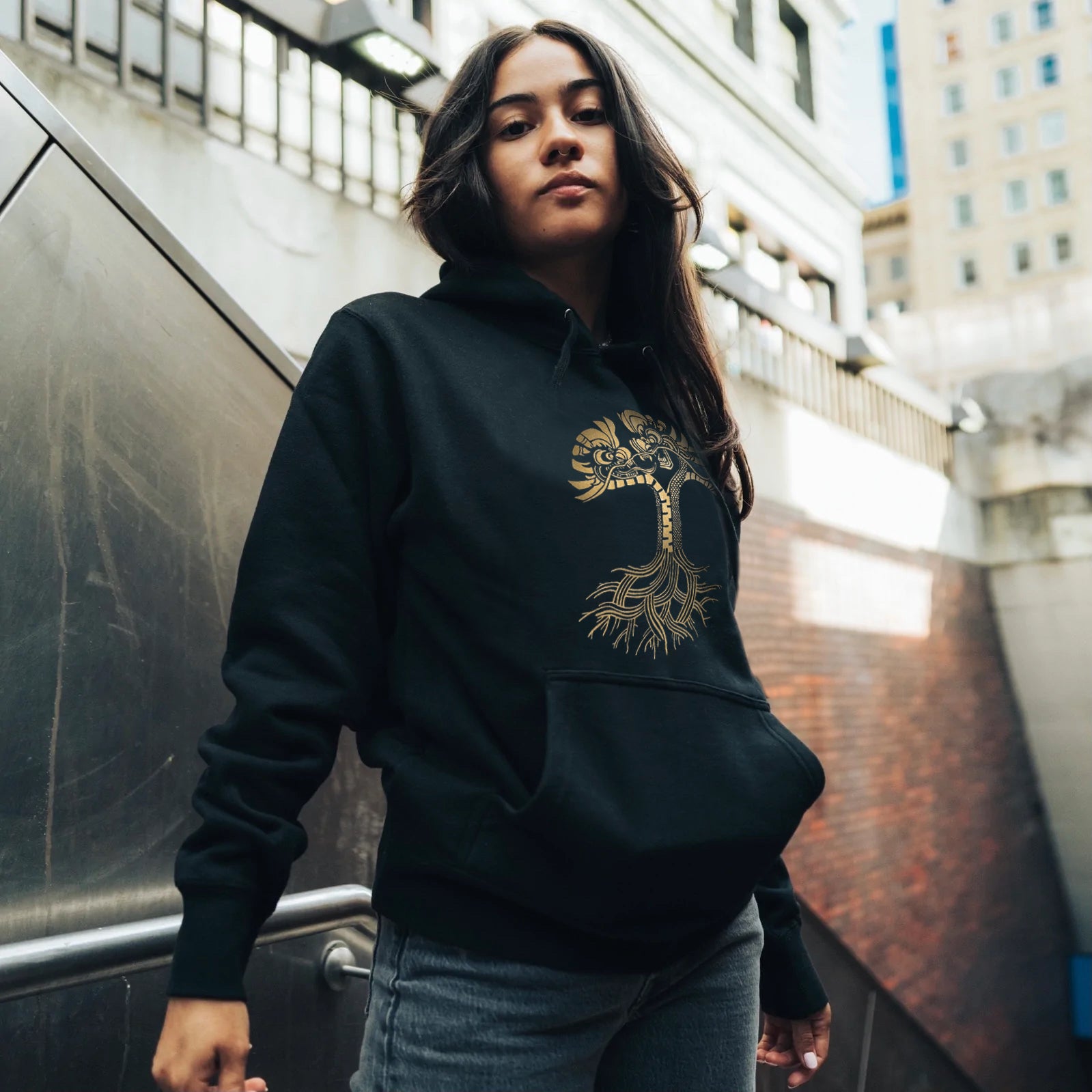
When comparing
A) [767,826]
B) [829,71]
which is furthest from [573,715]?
[829,71]

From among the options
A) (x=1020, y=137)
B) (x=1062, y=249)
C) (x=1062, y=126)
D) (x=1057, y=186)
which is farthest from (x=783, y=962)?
(x=1020, y=137)

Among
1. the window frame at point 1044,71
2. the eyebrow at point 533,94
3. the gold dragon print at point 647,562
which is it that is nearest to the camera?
the gold dragon print at point 647,562

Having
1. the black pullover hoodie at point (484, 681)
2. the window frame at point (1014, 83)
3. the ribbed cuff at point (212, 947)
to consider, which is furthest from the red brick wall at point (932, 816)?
the window frame at point (1014, 83)

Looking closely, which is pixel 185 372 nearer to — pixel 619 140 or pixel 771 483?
pixel 619 140

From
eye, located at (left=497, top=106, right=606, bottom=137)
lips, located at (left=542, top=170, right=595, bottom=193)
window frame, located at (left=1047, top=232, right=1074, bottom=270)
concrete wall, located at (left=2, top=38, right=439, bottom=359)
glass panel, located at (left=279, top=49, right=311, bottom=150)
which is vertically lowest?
lips, located at (left=542, top=170, right=595, bottom=193)

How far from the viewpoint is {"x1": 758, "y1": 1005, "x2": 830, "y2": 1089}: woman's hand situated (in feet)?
4.38

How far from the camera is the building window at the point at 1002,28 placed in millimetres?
33438

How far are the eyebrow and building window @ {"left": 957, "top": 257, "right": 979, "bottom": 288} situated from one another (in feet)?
118

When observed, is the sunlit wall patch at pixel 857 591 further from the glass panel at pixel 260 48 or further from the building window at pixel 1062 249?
the building window at pixel 1062 249

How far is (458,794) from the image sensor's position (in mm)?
987

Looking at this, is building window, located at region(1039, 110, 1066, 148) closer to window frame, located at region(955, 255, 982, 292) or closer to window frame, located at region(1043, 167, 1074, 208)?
window frame, located at region(1043, 167, 1074, 208)

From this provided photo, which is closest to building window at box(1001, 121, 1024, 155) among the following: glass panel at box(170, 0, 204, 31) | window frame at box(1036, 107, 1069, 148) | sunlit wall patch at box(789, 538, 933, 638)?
window frame at box(1036, 107, 1069, 148)

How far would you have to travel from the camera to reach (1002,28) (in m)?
33.7

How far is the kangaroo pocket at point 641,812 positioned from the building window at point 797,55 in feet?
35.0
